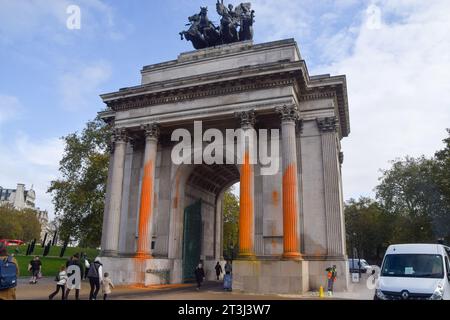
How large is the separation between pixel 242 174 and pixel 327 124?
6.17 metres

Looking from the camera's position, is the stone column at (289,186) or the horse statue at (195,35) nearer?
the stone column at (289,186)

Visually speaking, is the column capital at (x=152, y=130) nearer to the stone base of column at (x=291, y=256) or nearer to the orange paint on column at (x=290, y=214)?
the orange paint on column at (x=290, y=214)

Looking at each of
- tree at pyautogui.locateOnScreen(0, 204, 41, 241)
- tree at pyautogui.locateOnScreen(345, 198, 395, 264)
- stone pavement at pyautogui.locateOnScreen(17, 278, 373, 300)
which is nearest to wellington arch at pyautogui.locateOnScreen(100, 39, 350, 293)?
stone pavement at pyautogui.locateOnScreen(17, 278, 373, 300)

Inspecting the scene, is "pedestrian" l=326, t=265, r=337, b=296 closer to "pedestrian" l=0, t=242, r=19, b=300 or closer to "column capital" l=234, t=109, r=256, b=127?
"column capital" l=234, t=109, r=256, b=127

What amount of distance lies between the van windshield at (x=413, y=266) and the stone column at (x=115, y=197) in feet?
54.6

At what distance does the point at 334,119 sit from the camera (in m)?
22.7

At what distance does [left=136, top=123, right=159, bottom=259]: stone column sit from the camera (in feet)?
75.5

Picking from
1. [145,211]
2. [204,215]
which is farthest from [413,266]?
[204,215]

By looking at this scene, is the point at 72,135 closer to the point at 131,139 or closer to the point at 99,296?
the point at 131,139

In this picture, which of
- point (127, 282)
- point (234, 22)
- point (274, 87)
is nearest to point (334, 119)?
point (274, 87)

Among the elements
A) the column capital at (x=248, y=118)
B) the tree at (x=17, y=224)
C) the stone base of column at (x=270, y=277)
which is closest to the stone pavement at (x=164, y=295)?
the stone base of column at (x=270, y=277)

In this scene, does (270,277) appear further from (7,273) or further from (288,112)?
(7,273)

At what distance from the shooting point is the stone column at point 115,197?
23891 mm
